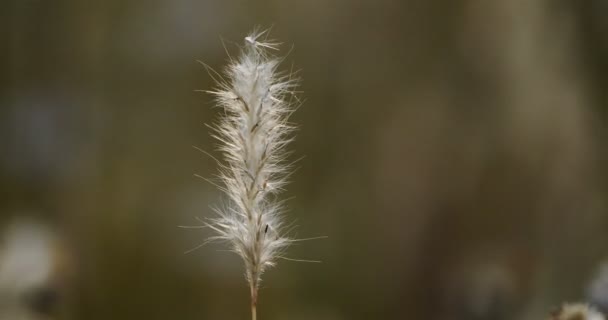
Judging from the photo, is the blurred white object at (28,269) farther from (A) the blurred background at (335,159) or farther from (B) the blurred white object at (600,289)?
(B) the blurred white object at (600,289)

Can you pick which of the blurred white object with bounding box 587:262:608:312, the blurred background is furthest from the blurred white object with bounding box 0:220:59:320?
the blurred white object with bounding box 587:262:608:312

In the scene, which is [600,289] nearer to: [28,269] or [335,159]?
[335,159]

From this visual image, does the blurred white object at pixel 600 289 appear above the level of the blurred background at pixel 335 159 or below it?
below

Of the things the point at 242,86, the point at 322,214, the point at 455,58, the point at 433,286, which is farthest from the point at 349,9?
the point at 433,286

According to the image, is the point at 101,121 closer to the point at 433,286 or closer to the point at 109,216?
the point at 109,216

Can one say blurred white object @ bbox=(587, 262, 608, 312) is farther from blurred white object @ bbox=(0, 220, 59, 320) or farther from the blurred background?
blurred white object @ bbox=(0, 220, 59, 320)

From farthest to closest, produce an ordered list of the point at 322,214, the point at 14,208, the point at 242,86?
the point at 322,214 < the point at 14,208 < the point at 242,86

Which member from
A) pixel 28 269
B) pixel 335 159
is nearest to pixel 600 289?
pixel 335 159

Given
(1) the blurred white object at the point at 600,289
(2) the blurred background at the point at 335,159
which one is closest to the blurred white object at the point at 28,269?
(2) the blurred background at the point at 335,159
